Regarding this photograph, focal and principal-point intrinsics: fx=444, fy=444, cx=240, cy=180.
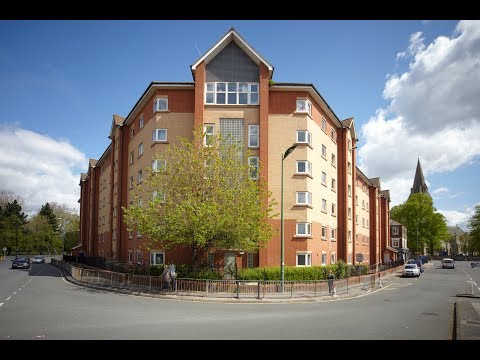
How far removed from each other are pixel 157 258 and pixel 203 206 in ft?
→ 33.5

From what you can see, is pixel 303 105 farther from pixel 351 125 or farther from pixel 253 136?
pixel 351 125

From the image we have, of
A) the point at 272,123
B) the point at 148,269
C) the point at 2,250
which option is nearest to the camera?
the point at 148,269

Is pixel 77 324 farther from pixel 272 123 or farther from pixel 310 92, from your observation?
pixel 310 92

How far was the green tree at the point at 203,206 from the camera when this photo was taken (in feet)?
84.5

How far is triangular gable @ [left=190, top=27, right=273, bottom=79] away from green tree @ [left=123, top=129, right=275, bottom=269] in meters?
6.69

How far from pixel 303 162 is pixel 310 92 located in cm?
563

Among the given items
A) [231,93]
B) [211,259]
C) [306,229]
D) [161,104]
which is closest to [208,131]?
[231,93]

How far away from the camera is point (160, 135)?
34.8m

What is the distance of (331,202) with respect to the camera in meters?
41.4

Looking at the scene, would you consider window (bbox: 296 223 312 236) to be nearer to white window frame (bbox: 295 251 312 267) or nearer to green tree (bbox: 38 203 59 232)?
white window frame (bbox: 295 251 312 267)

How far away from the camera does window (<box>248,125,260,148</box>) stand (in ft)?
110

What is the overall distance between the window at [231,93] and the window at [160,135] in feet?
13.8

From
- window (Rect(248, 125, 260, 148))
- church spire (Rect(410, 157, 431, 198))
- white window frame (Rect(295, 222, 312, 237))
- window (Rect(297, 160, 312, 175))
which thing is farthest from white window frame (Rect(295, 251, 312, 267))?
church spire (Rect(410, 157, 431, 198))
